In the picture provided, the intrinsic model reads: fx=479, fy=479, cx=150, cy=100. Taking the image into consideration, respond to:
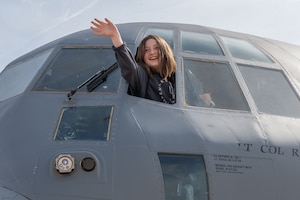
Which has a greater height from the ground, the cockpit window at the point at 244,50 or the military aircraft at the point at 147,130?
the cockpit window at the point at 244,50

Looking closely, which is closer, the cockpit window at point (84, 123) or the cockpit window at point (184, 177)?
the cockpit window at point (184, 177)

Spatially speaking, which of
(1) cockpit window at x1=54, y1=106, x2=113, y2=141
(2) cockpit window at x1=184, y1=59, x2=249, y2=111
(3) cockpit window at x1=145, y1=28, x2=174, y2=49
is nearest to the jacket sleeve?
(1) cockpit window at x1=54, y1=106, x2=113, y2=141

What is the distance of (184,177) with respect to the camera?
566cm

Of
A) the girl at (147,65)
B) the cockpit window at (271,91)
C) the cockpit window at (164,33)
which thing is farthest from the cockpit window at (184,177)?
the cockpit window at (164,33)

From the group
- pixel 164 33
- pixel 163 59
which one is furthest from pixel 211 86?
pixel 164 33

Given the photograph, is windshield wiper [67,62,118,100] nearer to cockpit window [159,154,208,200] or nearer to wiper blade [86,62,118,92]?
wiper blade [86,62,118,92]

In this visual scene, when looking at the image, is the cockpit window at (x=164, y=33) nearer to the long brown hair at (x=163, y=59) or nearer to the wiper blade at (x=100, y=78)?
the long brown hair at (x=163, y=59)

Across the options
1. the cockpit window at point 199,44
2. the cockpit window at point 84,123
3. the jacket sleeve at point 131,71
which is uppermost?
the cockpit window at point 199,44

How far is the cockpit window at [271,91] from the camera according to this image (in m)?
7.07

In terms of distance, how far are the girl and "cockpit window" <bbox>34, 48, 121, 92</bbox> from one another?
32 centimetres

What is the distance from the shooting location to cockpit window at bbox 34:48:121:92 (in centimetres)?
668

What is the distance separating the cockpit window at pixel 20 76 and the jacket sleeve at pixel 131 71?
4.96 feet

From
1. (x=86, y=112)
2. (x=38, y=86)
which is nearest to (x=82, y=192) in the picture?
(x=86, y=112)

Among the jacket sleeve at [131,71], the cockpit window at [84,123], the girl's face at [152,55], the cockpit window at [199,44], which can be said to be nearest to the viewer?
the cockpit window at [84,123]
